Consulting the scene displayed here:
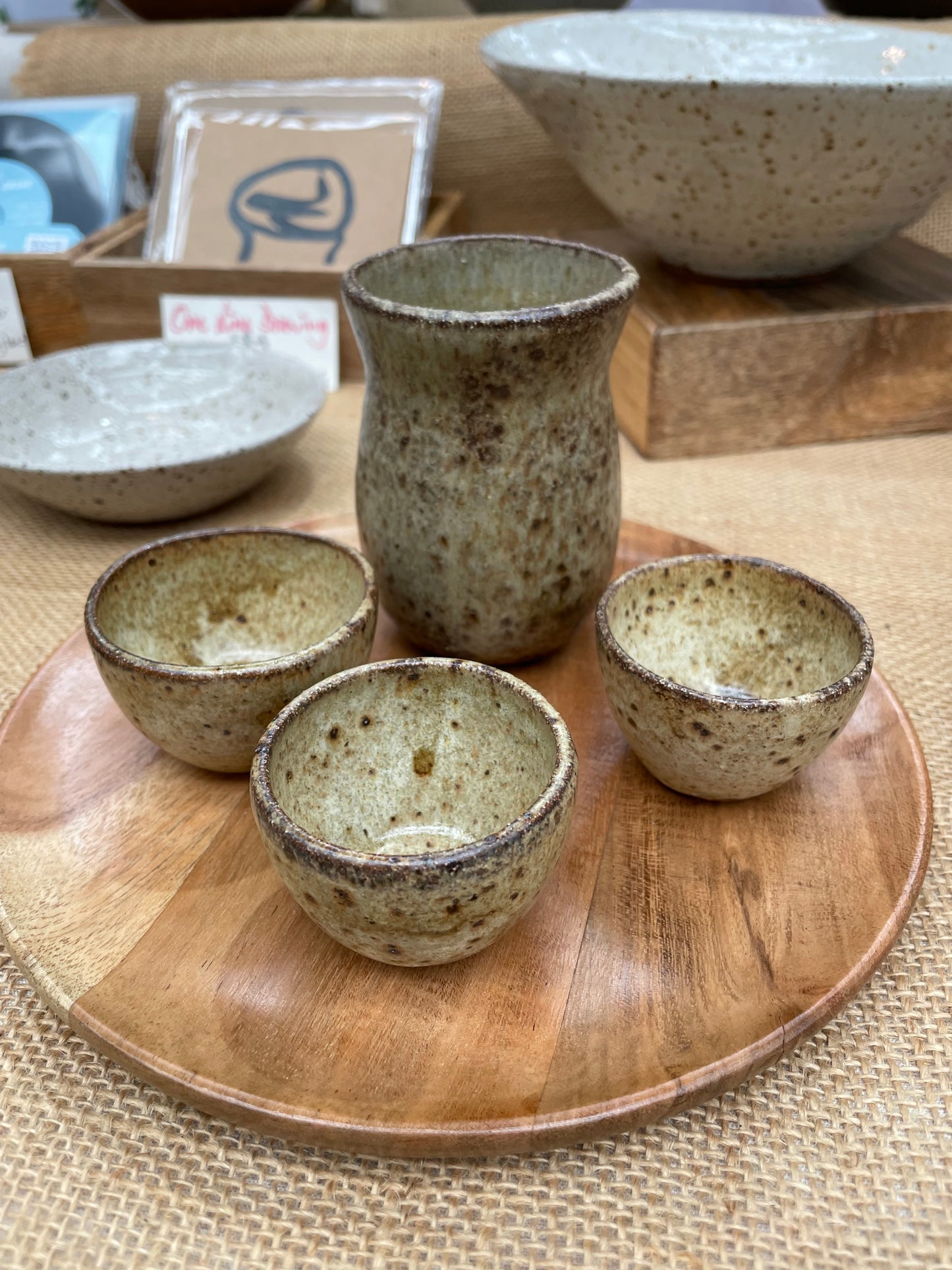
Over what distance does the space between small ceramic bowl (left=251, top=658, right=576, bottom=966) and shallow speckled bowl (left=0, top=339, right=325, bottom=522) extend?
1.41 feet

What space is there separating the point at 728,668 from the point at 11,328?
1020mm

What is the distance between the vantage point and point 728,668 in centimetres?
69

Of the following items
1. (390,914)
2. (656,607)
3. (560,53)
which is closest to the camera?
(390,914)

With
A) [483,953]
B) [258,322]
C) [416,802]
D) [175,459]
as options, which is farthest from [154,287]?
[483,953]

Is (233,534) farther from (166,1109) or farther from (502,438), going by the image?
(166,1109)

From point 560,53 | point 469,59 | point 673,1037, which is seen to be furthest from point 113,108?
point 673,1037

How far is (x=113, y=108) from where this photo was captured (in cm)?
138

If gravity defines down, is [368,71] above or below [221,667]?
above

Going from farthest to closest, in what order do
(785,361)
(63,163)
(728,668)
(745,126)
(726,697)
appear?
(63,163)
(785,361)
(745,126)
(728,668)
(726,697)

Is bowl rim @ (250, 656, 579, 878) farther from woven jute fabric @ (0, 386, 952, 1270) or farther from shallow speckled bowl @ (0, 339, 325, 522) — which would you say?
shallow speckled bowl @ (0, 339, 325, 522)

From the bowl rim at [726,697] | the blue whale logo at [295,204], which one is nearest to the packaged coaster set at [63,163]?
the blue whale logo at [295,204]

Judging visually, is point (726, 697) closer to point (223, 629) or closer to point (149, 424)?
point (223, 629)

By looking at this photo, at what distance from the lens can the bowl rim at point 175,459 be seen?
0.90 m

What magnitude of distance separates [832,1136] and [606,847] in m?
0.17
